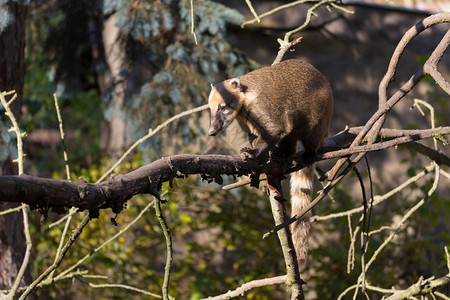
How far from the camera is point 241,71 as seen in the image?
194 inches

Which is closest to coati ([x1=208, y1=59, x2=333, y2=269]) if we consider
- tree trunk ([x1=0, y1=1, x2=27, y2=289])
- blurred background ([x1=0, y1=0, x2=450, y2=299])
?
blurred background ([x1=0, y1=0, x2=450, y2=299])

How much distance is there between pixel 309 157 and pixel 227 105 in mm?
513

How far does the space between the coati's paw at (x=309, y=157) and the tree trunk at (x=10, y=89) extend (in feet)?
6.87

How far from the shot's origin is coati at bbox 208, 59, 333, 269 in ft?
9.98

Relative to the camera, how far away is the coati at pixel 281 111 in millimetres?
3043

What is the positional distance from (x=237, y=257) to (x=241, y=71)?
87.5 inches

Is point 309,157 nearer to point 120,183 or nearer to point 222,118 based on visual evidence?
point 222,118

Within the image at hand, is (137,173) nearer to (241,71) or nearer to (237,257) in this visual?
(241,71)

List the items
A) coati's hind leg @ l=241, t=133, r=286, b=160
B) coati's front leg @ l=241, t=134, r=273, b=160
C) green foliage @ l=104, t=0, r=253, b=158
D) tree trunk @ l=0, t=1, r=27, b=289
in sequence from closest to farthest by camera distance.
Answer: coati's front leg @ l=241, t=134, r=273, b=160
coati's hind leg @ l=241, t=133, r=286, b=160
tree trunk @ l=0, t=1, r=27, b=289
green foliage @ l=104, t=0, r=253, b=158

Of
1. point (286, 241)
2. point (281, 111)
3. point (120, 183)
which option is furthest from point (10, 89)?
point (120, 183)

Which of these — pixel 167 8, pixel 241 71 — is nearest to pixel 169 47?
pixel 167 8

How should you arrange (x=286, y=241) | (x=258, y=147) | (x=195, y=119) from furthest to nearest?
(x=195, y=119) → (x=258, y=147) → (x=286, y=241)

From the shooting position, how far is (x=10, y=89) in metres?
4.15

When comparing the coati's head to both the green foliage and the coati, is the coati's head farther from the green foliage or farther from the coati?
the green foliage
